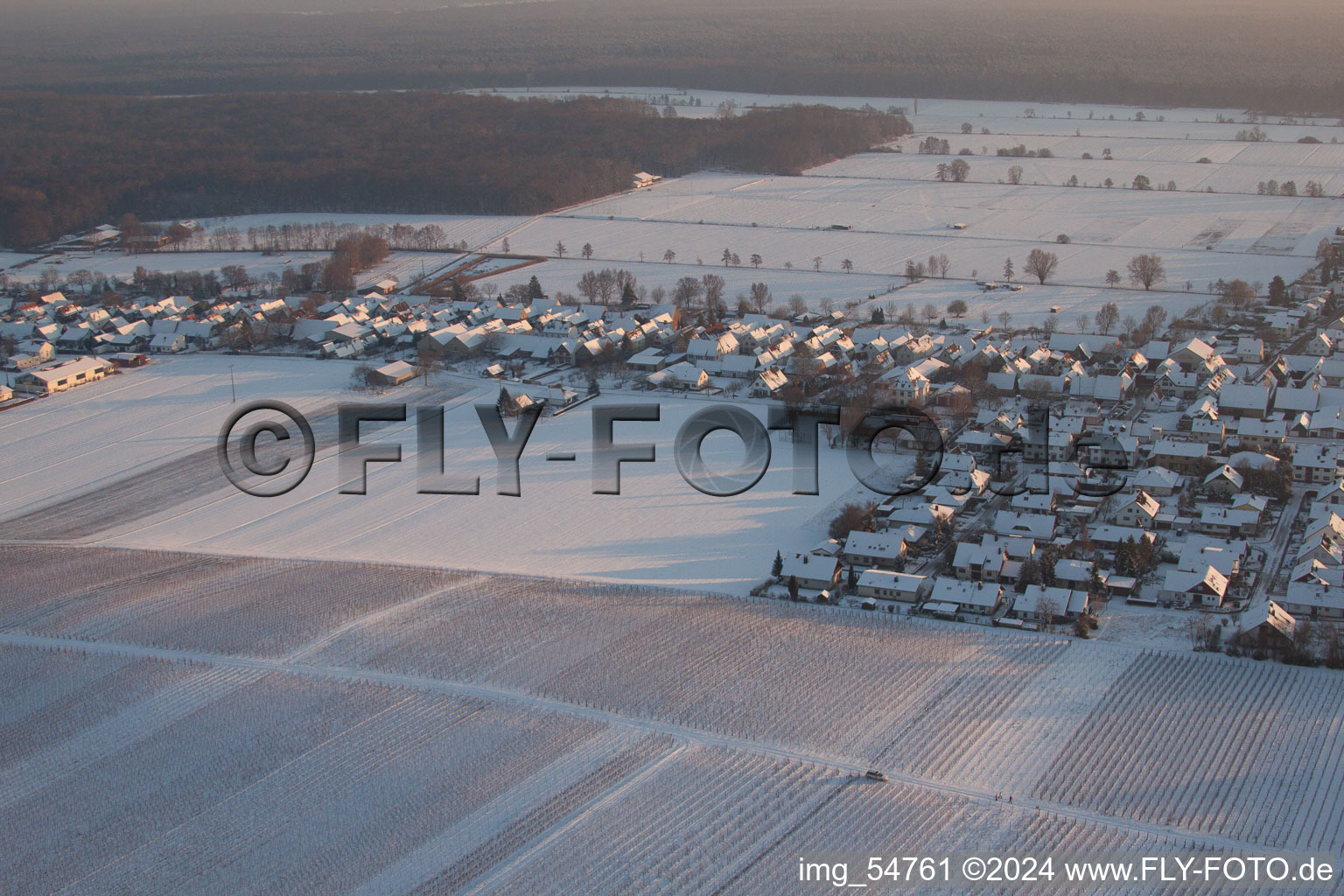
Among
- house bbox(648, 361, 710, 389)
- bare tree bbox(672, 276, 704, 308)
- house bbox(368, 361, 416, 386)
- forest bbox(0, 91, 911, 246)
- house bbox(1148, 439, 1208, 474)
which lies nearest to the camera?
house bbox(1148, 439, 1208, 474)

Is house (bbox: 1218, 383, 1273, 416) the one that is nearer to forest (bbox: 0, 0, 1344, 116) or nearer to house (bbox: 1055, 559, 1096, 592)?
house (bbox: 1055, 559, 1096, 592)

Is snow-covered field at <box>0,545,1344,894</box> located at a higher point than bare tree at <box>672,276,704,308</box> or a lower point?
lower

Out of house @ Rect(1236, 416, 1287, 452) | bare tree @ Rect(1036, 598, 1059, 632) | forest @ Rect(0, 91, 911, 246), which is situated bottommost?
bare tree @ Rect(1036, 598, 1059, 632)

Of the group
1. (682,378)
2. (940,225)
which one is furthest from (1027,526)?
(940,225)

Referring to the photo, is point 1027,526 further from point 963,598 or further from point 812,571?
point 812,571

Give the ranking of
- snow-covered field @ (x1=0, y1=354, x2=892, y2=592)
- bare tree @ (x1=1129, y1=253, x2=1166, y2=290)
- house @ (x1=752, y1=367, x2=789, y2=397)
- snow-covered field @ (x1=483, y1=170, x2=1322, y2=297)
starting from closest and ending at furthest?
snow-covered field @ (x1=0, y1=354, x2=892, y2=592)
house @ (x1=752, y1=367, x2=789, y2=397)
bare tree @ (x1=1129, y1=253, x2=1166, y2=290)
snow-covered field @ (x1=483, y1=170, x2=1322, y2=297)

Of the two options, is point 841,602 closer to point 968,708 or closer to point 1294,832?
point 968,708

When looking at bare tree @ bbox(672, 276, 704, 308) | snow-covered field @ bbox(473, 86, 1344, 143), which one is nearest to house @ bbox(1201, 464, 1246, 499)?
bare tree @ bbox(672, 276, 704, 308)

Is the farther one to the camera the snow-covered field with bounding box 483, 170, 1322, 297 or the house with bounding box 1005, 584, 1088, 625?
the snow-covered field with bounding box 483, 170, 1322, 297
